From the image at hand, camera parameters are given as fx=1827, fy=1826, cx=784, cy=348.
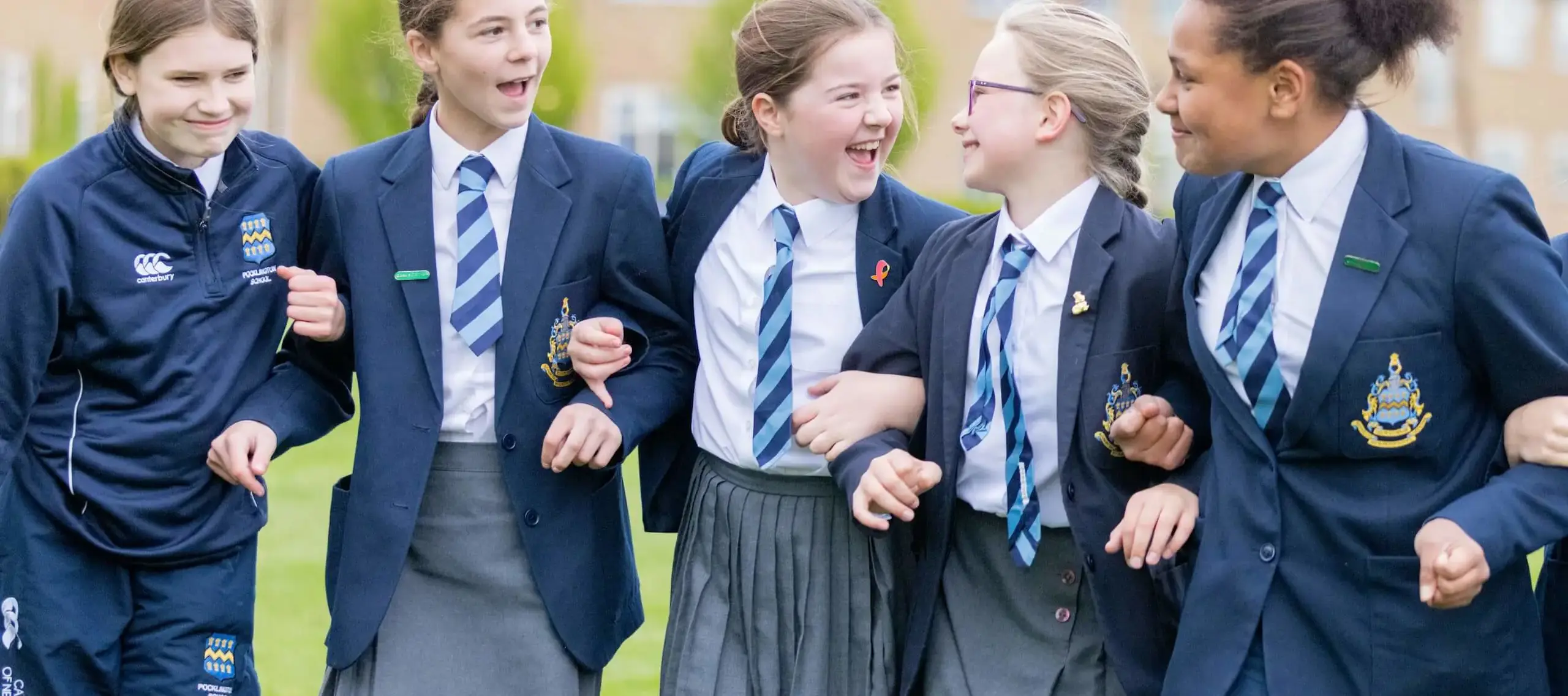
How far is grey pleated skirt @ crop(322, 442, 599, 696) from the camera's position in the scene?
380 cm

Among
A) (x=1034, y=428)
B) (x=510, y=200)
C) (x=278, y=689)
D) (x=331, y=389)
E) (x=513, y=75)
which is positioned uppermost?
(x=513, y=75)

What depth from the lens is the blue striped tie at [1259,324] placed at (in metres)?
3.07

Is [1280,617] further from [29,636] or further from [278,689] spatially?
[278,689]

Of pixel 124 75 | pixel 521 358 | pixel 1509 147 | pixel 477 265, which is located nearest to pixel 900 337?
pixel 521 358

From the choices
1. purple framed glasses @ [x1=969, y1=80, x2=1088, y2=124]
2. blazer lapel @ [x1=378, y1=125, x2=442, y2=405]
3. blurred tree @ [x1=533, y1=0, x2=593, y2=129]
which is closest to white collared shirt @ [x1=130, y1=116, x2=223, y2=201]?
blazer lapel @ [x1=378, y1=125, x2=442, y2=405]

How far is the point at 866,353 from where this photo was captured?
144 inches

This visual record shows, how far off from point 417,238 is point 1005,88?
1.25m

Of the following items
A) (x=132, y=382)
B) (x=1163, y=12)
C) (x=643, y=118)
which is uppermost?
(x=1163, y=12)

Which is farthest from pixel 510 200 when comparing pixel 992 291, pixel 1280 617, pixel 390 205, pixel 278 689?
pixel 278 689

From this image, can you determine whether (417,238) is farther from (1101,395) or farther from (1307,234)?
(1307,234)

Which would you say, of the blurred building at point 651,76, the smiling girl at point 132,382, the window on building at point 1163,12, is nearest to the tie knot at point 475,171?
the smiling girl at point 132,382

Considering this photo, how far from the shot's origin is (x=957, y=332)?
3.50 meters

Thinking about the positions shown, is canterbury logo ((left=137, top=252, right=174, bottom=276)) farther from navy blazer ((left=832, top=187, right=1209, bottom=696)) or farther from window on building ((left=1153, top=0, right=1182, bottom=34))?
window on building ((left=1153, top=0, right=1182, bottom=34))

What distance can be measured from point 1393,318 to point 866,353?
1077mm
